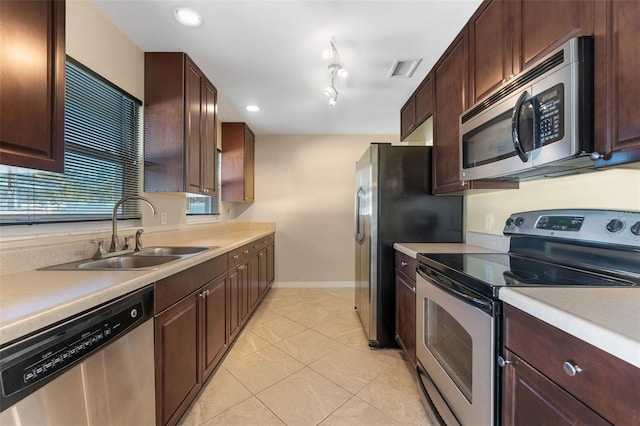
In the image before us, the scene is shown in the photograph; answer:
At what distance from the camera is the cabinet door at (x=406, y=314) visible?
1881mm

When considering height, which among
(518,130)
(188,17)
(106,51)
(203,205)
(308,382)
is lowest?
(308,382)

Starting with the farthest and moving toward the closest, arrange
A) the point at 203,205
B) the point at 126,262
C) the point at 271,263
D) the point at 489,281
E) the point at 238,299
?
the point at 271,263 → the point at 203,205 → the point at 238,299 → the point at 126,262 → the point at 489,281

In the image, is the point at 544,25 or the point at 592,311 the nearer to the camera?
the point at 592,311

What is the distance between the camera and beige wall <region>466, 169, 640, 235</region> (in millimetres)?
1112

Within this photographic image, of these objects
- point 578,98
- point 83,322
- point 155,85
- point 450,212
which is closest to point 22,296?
point 83,322

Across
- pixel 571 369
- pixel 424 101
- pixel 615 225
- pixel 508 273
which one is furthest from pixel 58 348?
pixel 424 101

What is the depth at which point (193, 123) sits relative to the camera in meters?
2.19

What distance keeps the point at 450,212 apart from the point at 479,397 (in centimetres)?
154

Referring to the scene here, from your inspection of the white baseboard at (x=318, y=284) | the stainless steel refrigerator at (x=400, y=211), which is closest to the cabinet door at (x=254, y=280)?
the white baseboard at (x=318, y=284)

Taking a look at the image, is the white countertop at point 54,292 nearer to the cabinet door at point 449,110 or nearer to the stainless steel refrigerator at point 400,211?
the stainless steel refrigerator at point 400,211

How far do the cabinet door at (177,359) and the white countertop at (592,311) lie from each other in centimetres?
149

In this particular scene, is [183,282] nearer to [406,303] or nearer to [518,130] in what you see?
[406,303]

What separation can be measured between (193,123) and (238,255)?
1.20 metres

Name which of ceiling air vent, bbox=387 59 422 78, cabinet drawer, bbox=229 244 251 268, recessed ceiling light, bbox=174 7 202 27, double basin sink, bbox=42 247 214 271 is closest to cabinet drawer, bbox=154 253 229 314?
double basin sink, bbox=42 247 214 271
